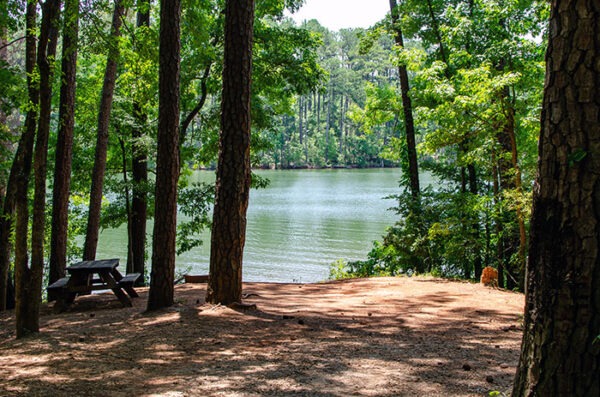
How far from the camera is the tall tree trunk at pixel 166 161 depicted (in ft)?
21.2

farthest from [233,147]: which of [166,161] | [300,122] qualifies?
[300,122]

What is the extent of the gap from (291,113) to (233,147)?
10546 mm

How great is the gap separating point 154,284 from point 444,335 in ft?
11.6

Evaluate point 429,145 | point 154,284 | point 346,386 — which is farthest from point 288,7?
point 346,386

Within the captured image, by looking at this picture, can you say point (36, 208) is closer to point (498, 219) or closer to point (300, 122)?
point (498, 219)

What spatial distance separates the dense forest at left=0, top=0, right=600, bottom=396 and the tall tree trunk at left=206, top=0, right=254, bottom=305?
18 millimetres

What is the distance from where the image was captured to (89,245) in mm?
10750

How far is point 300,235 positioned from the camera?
25266 mm

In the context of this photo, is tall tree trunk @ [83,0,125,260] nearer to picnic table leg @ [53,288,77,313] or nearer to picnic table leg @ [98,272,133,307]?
picnic table leg @ [53,288,77,313]

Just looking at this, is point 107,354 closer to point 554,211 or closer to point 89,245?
point 554,211

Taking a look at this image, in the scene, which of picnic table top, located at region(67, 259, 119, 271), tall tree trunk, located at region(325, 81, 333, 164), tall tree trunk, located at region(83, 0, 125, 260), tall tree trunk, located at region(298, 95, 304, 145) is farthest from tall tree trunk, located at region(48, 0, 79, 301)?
tall tree trunk, located at region(298, 95, 304, 145)

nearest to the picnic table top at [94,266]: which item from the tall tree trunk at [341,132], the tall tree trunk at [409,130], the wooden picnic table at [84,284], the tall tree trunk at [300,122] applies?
the wooden picnic table at [84,284]

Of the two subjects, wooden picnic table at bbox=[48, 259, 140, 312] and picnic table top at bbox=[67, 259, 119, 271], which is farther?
wooden picnic table at bbox=[48, 259, 140, 312]

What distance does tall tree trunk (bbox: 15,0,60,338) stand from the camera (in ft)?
17.4
